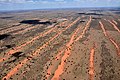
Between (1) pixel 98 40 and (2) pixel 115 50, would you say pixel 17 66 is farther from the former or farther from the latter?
(1) pixel 98 40

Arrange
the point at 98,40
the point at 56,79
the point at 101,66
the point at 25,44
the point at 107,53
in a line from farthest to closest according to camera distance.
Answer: the point at 98,40
the point at 25,44
the point at 107,53
the point at 101,66
the point at 56,79

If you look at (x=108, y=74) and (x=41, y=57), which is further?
(x=41, y=57)

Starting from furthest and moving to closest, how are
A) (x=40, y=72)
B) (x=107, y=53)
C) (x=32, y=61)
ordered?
(x=107, y=53) → (x=32, y=61) → (x=40, y=72)

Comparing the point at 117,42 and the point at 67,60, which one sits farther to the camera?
A: the point at 117,42

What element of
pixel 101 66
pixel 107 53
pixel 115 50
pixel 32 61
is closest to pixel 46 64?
pixel 32 61

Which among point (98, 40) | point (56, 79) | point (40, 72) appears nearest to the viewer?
point (56, 79)

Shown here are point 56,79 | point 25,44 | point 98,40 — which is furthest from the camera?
point 98,40

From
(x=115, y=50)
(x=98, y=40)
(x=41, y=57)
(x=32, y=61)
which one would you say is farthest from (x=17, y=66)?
(x=98, y=40)

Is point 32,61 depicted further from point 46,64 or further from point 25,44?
point 25,44

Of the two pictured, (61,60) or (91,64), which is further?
(61,60)
